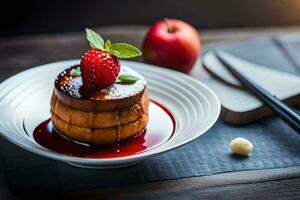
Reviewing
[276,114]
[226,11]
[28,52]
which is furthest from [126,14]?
[276,114]

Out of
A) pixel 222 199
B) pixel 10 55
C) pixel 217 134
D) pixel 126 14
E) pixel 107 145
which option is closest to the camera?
pixel 222 199

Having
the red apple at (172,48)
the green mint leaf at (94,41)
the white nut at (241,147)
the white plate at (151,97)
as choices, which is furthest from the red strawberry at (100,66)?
the red apple at (172,48)

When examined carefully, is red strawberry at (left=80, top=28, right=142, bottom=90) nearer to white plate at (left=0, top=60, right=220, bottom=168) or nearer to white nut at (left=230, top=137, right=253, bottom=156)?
white plate at (left=0, top=60, right=220, bottom=168)

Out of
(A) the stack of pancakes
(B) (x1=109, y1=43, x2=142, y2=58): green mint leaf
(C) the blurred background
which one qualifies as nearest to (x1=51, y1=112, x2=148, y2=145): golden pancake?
(A) the stack of pancakes

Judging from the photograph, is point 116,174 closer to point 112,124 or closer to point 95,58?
point 112,124

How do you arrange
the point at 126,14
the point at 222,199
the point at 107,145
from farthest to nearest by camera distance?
1. the point at 126,14
2. the point at 107,145
3. the point at 222,199

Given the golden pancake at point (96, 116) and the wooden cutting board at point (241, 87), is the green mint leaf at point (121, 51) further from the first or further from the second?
the wooden cutting board at point (241, 87)

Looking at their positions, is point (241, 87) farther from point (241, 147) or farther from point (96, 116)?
point (96, 116)
